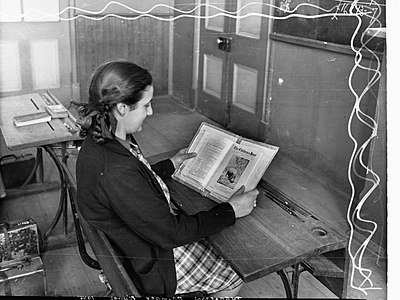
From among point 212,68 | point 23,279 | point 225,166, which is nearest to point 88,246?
point 23,279

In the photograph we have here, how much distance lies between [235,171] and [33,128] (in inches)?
28.5

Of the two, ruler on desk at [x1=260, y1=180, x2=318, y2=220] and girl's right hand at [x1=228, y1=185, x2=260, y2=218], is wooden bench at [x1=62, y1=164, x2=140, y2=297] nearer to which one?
girl's right hand at [x1=228, y1=185, x2=260, y2=218]

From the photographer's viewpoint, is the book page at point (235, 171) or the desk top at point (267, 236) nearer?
the desk top at point (267, 236)

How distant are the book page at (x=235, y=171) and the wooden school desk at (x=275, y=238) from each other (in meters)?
0.05

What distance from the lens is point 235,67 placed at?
1676mm

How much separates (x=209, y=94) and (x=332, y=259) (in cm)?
70

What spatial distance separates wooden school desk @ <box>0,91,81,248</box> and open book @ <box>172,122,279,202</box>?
1.43 feet

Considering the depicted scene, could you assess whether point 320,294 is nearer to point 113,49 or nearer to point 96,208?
point 96,208

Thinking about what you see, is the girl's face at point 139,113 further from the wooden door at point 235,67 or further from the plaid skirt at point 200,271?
the plaid skirt at point 200,271

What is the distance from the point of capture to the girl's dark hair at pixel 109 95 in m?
1.34

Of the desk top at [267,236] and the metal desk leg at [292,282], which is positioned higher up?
the desk top at [267,236]

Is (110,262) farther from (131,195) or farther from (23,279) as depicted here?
(23,279)

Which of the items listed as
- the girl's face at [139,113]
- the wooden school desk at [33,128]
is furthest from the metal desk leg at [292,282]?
the wooden school desk at [33,128]

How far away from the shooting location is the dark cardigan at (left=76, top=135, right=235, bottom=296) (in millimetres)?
1292
